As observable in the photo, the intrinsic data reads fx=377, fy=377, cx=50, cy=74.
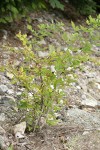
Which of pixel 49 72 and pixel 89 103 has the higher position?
pixel 49 72

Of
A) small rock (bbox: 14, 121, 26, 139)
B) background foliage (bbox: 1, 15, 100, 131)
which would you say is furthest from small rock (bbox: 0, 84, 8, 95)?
small rock (bbox: 14, 121, 26, 139)

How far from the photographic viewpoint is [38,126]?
315cm

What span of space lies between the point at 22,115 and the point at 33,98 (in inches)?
6.8

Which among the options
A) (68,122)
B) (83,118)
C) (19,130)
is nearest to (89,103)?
(83,118)

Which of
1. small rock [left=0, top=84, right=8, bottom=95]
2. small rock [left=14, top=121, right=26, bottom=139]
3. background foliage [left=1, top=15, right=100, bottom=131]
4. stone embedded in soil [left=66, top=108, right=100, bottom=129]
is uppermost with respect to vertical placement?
background foliage [left=1, top=15, right=100, bottom=131]

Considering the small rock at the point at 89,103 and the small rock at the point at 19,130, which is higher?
the small rock at the point at 19,130

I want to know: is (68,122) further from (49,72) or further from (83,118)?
(49,72)

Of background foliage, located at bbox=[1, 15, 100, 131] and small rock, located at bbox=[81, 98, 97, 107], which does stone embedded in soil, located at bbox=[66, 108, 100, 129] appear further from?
background foliage, located at bbox=[1, 15, 100, 131]

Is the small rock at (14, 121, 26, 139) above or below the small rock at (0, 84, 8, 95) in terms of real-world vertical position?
above

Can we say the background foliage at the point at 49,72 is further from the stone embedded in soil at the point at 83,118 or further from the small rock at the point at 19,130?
the stone embedded in soil at the point at 83,118

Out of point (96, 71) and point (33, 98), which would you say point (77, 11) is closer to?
point (96, 71)

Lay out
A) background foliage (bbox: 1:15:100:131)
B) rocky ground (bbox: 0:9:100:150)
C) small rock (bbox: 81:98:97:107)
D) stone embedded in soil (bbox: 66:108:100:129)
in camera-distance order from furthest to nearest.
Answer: small rock (bbox: 81:98:97:107) → stone embedded in soil (bbox: 66:108:100:129) → rocky ground (bbox: 0:9:100:150) → background foliage (bbox: 1:15:100:131)

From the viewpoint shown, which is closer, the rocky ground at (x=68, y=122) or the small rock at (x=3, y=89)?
the rocky ground at (x=68, y=122)

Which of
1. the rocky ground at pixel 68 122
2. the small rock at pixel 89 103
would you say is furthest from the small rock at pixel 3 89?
the small rock at pixel 89 103
